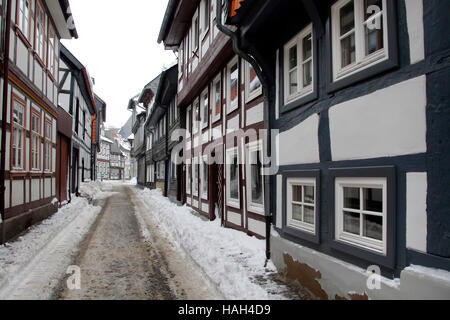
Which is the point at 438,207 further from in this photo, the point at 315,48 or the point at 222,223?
the point at 222,223

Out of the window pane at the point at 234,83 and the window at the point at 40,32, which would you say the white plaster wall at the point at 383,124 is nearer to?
the window pane at the point at 234,83

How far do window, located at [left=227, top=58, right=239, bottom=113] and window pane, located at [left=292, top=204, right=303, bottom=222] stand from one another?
353cm

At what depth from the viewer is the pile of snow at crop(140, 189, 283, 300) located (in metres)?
4.07

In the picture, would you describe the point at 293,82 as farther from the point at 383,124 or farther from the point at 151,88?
the point at 151,88

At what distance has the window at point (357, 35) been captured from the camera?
3.30m

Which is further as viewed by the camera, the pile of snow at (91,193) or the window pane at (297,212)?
the pile of snow at (91,193)

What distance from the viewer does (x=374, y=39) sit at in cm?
340

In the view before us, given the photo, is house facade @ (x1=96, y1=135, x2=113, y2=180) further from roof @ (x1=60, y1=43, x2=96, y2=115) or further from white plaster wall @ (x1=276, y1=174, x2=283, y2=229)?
white plaster wall @ (x1=276, y1=174, x2=283, y2=229)

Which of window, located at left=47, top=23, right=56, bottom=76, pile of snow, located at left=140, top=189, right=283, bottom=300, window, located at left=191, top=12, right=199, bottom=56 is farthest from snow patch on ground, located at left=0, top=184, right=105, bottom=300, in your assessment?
window, located at left=191, top=12, right=199, bottom=56

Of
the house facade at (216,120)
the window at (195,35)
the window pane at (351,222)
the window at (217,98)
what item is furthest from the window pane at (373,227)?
the window at (195,35)

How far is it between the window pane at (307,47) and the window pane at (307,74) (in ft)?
0.32

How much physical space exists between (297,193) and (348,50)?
209 centimetres

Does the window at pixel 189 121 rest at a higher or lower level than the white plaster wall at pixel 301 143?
higher
